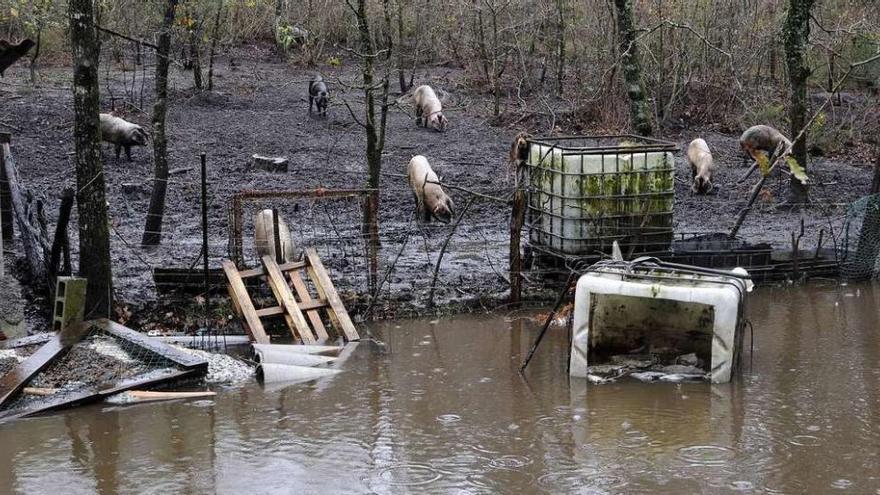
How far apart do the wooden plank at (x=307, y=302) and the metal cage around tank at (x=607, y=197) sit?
107 inches

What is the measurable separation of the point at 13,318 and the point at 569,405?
16.8 feet

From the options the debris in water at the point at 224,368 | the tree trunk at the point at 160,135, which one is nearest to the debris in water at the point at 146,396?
the debris in water at the point at 224,368

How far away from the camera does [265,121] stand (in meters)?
20.1

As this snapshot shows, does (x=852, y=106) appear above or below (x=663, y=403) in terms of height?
above

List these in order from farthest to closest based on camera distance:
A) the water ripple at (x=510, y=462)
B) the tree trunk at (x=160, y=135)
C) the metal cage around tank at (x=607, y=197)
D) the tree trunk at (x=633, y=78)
Result: 1. the tree trunk at (x=633, y=78)
2. the tree trunk at (x=160, y=135)
3. the metal cage around tank at (x=607, y=197)
4. the water ripple at (x=510, y=462)

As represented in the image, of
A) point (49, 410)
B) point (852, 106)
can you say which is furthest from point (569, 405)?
point (852, 106)

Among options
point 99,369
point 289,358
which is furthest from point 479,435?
point 99,369

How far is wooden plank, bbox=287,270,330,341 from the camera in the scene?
9938mm

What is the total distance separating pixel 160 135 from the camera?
12562mm

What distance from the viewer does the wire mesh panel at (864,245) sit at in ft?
39.8

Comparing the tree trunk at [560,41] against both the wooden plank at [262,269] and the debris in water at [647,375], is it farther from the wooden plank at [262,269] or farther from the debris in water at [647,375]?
the debris in water at [647,375]

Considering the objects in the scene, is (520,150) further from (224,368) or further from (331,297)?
(224,368)

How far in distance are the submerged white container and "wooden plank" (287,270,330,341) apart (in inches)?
101

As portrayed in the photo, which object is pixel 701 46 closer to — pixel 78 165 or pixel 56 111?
pixel 56 111
